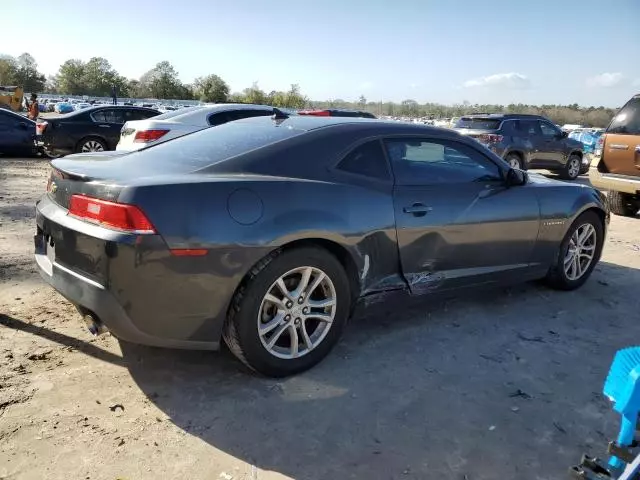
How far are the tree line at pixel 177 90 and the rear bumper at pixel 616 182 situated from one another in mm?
63453

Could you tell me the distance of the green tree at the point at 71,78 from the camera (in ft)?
353

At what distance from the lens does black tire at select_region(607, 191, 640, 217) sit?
9078mm

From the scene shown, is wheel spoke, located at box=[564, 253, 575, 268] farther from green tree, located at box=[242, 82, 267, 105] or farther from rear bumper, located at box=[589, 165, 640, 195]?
green tree, located at box=[242, 82, 267, 105]

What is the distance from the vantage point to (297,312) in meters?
3.07

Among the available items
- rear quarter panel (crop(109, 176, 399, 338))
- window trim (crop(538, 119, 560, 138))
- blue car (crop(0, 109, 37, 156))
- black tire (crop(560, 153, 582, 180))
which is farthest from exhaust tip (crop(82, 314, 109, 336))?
black tire (crop(560, 153, 582, 180))

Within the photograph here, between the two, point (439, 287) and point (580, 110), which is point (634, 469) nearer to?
point (439, 287)

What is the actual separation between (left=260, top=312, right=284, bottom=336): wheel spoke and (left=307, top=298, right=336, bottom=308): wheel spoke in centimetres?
20

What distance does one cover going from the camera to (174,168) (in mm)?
3012

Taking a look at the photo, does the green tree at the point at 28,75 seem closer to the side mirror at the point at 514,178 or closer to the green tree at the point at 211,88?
the green tree at the point at 211,88

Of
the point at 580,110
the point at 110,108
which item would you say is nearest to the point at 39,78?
the point at 580,110

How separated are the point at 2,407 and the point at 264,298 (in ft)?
4.64

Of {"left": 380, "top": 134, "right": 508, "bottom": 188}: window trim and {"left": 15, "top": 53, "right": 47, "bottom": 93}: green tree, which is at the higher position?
{"left": 15, "top": 53, "right": 47, "bottom": 93}: green tree

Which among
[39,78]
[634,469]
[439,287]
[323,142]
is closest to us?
[634,469]

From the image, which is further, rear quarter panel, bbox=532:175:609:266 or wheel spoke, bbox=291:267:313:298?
rear quarter panel, bbox=532:175:609:266
